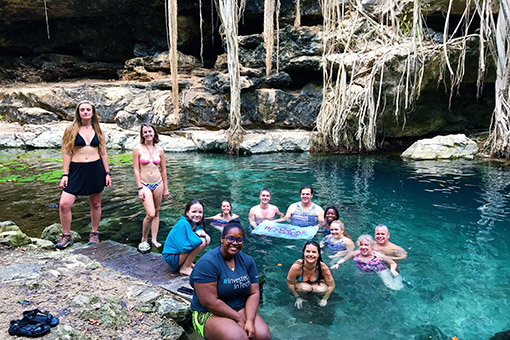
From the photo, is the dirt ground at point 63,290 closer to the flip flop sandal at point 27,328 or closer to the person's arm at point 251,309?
the flip flop sandal at point 27,328

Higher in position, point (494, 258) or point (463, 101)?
point (463, 101)

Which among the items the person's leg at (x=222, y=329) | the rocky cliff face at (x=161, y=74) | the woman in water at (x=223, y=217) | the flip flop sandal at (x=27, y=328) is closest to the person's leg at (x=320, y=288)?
the person's leg at (x=222, y=329)

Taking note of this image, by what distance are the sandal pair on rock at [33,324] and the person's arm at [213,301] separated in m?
0.99

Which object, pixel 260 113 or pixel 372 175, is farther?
pixel 260 113

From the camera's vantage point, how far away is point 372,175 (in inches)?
382

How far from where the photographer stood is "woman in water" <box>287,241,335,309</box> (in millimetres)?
3607

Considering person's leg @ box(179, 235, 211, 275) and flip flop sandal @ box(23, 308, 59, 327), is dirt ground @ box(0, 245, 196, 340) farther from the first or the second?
person's leg @ box(179, 235, 211, 275)

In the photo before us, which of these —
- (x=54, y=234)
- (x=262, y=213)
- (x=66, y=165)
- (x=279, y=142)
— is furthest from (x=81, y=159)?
(x=279, y=142)

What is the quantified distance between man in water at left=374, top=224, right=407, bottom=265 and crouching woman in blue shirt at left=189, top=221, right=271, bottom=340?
250 centimetres

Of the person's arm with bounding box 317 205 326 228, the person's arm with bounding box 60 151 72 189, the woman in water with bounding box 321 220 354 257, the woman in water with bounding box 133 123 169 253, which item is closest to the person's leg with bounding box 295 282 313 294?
the woman in water with bounding box 321 220 354 257

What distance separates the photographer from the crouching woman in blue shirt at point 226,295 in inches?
98.3

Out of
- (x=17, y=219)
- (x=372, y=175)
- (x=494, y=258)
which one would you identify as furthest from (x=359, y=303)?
(x=372, y=175)

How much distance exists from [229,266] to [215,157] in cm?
1096

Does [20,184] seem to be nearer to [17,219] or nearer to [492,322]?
[17,219]
